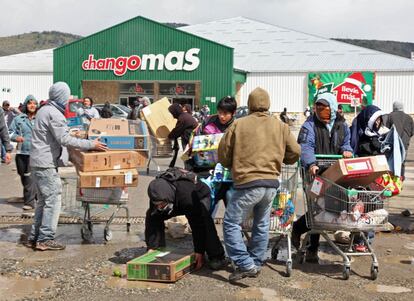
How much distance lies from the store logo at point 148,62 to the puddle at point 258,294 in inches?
1423

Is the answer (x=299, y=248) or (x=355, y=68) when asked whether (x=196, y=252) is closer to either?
(x=299, y=248)

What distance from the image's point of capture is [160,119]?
13.9 metres

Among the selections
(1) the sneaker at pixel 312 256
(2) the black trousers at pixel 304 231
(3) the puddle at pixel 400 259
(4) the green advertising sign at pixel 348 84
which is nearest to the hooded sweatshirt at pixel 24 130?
(2) the black trousers at pixel 304 231

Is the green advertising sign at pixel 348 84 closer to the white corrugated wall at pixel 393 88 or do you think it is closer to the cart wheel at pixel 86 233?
the white corrugated wall at pixel 393 88

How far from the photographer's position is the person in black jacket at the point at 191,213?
252 inches

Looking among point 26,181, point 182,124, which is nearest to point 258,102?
point 26,181

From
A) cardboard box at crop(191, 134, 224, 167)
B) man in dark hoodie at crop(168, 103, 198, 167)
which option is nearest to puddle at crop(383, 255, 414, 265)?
cardboard box at crop(191, 134, 224, 167)

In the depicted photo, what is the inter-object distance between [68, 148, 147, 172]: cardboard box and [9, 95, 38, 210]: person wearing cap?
2443mm

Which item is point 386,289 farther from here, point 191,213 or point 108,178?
point 108,178

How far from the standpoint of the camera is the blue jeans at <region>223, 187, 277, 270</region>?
5934 mm

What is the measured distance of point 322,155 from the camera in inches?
261

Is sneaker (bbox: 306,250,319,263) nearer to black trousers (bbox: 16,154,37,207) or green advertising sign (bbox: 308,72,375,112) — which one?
black trousers (bbox: 16,154,37,207)

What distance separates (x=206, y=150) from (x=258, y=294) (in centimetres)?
202

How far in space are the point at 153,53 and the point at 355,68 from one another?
1512 centimetres
